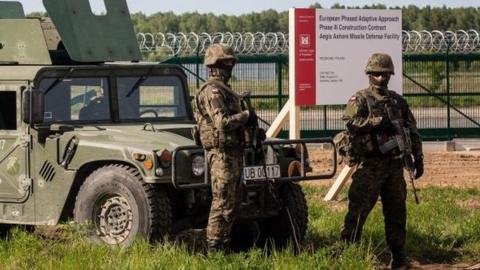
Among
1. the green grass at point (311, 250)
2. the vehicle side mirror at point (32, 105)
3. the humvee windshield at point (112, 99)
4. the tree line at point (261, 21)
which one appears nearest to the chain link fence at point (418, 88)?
the green grass at point (311, 250)

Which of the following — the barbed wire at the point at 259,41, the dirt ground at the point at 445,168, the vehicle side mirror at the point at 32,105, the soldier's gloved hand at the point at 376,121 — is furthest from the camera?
the barbed wire at the point at 259,41

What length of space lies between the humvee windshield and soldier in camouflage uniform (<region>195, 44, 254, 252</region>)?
4.98 ft

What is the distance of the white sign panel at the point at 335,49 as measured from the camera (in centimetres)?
1358

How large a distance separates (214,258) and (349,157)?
5.55ft

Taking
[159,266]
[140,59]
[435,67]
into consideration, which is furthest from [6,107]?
[435,67]

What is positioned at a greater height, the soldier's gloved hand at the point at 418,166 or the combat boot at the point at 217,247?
the soldier's gloved hand at the point at 418,166

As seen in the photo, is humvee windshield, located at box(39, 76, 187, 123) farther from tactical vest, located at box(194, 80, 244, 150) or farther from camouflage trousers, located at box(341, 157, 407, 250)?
camouflage trousers, located at box(341, 157, 407, 250)

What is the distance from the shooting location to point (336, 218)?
12.4m

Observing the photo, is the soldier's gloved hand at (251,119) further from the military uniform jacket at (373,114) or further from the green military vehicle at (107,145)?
the military uniform jacket at (373,114)

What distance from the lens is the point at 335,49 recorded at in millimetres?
13742

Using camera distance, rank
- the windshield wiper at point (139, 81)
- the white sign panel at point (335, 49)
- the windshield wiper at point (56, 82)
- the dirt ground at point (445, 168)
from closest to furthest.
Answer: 1. the windshield wiper at point (56, 82)
2. the windshield wiper at point (139, 81)
3. the white sign panel at point (335, 49)
4. the dirt ground at point (445, 168)

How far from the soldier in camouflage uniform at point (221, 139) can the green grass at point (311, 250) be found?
31 cm

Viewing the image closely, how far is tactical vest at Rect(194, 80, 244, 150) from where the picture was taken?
377 inches

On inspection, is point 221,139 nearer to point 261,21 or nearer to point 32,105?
point 32,105
